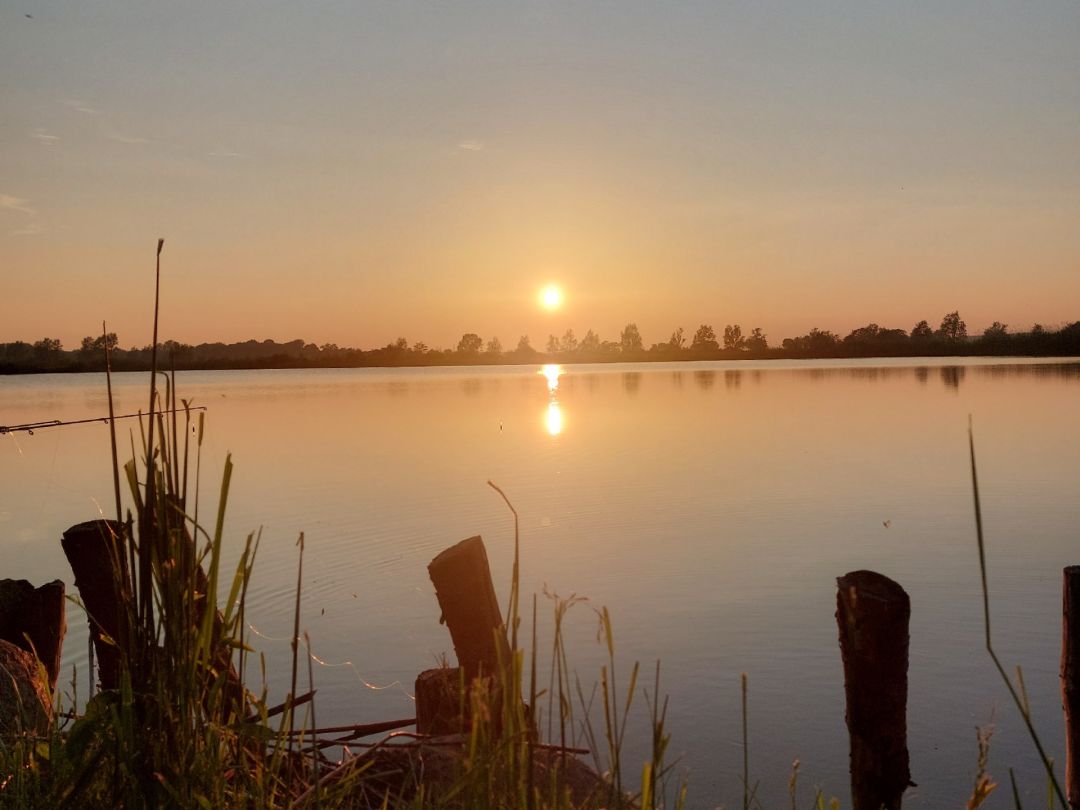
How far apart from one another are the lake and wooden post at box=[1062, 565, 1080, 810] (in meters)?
2.57

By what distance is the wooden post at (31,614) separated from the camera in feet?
23.1

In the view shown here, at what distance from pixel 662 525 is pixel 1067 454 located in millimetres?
17925

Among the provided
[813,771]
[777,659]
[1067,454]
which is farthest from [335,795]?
[1067,454]

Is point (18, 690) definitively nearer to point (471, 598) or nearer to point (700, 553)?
point (471, 598)

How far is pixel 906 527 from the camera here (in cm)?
2041

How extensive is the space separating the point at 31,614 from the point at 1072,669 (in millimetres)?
7135

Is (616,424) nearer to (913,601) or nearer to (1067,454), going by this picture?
(1067,454)

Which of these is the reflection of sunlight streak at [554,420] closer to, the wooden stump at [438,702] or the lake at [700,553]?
the lake at [700,553]

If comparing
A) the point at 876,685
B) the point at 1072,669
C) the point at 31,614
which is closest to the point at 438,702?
the point at 876,685

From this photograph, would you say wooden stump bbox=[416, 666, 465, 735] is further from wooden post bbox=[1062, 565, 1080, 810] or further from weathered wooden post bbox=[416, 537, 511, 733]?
wooden post bbox=[1062, 565, 1080, 810]

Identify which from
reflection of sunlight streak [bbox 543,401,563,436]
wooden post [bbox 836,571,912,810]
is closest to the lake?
wooden post [bbox 836,571,912,810]

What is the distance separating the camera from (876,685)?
6.32 metres

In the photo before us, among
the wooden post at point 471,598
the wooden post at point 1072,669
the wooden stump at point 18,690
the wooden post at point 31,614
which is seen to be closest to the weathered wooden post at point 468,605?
the wooden post at point 471,598

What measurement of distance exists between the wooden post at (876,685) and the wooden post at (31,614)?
5585 mm
